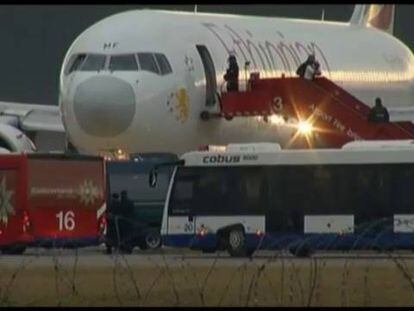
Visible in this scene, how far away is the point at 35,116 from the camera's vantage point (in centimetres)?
5791

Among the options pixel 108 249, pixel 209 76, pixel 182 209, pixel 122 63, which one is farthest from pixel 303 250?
pixel 122 63

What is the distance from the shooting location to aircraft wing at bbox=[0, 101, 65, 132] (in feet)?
187

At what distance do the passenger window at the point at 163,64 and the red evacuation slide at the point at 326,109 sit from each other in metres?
2.76

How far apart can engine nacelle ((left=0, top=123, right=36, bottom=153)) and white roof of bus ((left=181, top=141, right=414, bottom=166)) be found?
10.3 metres

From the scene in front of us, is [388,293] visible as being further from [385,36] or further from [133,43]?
[385,36]

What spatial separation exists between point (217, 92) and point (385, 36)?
576 inches

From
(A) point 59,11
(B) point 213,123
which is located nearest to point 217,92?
(B) point 213,123

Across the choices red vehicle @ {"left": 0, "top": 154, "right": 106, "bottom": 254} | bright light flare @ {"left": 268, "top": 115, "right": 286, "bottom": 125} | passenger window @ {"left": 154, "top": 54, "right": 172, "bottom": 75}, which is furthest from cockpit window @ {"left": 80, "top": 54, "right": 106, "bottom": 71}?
bright light flare @ {"left": 268, "top": 115, "right": 286, "bottom": 125}

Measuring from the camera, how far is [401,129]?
1991 inches

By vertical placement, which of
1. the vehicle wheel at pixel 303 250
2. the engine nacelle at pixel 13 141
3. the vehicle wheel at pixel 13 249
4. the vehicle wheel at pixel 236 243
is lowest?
the vehicle wheel at pixel 13 249

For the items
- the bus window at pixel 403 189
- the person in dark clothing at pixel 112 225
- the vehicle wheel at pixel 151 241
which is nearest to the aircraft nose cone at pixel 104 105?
the person in dark clothing at pixel 112 225

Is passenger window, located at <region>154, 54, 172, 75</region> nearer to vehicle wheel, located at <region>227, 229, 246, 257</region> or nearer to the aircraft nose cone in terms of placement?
the aircraft nose cone

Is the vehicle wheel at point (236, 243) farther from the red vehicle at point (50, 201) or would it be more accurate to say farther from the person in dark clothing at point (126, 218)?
the person in dark clothing at point (126, 218)

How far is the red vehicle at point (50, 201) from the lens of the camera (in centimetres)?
4506
